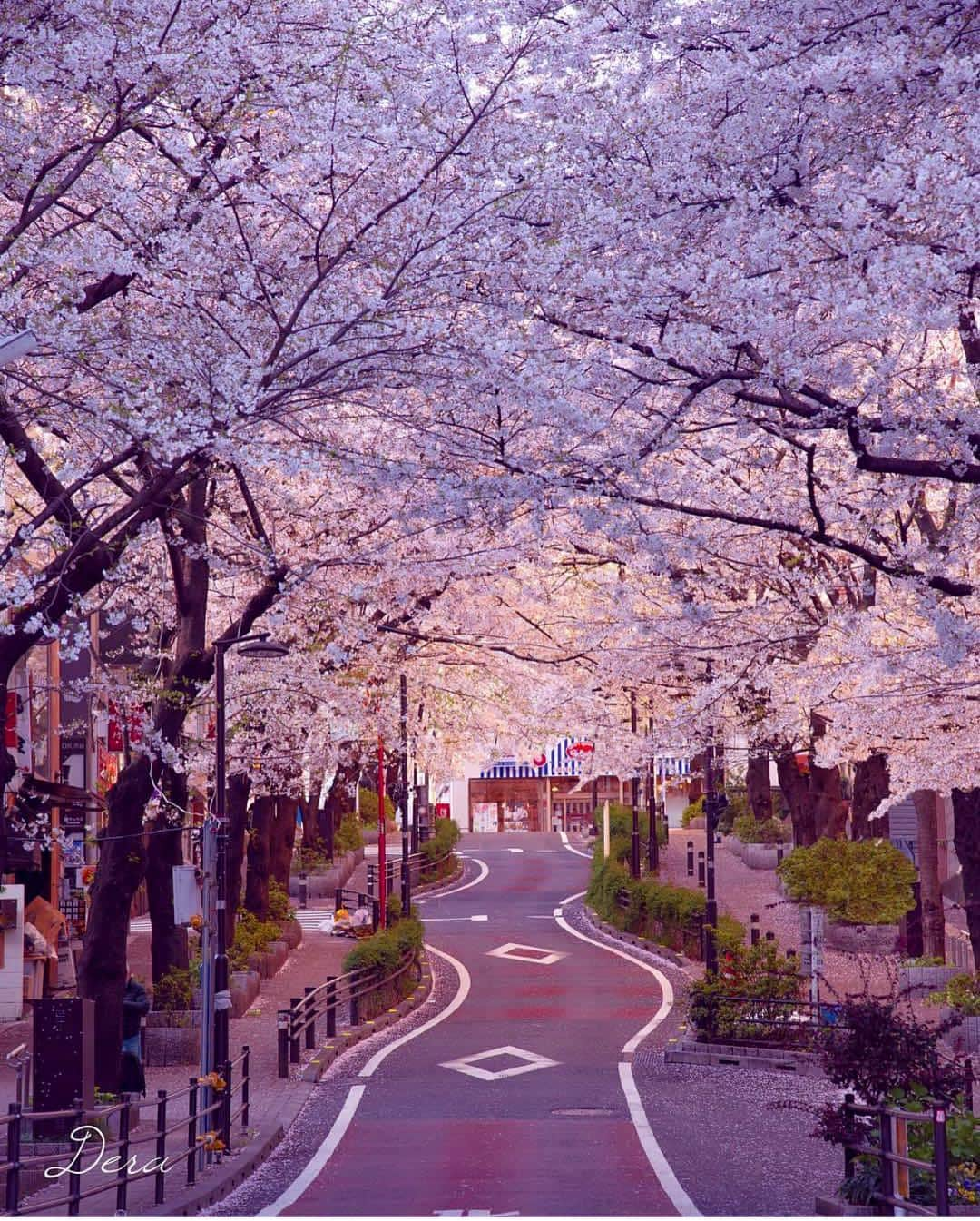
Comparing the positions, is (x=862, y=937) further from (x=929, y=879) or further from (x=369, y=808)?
(x=369, y=808)

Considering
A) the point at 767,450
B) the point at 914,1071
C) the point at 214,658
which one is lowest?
the point at 914,1071

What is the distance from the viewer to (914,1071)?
12922mm

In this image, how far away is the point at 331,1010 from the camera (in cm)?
2619

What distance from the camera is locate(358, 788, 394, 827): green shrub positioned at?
3177 inches

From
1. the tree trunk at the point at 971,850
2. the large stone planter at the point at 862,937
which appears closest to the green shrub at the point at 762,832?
the large stone planter at the point at 862,937

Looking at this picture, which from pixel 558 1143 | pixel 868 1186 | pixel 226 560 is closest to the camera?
pixel 868 1186

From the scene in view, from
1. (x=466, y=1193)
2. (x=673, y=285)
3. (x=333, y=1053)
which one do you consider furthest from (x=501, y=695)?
(x=673, y=285)

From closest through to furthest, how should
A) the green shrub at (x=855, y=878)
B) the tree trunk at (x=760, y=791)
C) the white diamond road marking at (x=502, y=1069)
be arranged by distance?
the white diamond road marking at (x=502, y=1069), the green shrub at (x=855, y=878), the tree trunk at (x=760, y=791)

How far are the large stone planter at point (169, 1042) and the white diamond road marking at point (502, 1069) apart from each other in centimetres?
390

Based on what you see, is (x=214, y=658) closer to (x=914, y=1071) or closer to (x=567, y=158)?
(x=567, y=158)

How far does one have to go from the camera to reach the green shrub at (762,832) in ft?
178

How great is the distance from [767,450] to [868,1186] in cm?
1020

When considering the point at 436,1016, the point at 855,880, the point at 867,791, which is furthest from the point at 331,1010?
the point at 867,791

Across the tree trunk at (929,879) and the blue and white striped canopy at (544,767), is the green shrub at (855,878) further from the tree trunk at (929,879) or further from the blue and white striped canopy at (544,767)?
the blue and white striped canopy at (544,767)
